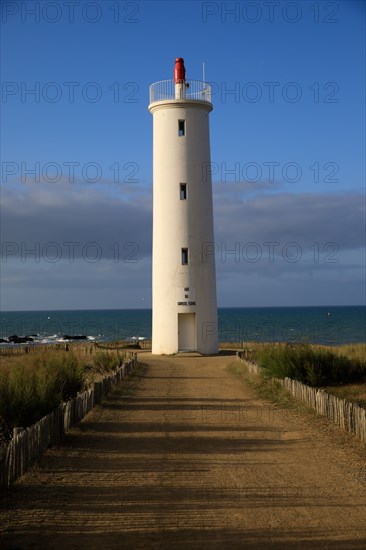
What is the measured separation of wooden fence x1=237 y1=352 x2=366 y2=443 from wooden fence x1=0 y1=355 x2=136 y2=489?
4.44 metres

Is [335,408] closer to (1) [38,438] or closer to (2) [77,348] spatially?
(1) [38,438]

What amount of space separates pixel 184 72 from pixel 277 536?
25.8m

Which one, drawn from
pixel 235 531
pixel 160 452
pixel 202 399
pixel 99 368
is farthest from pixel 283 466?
pixel 99 368

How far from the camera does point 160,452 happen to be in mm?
10266

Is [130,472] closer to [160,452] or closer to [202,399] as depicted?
[160,452]

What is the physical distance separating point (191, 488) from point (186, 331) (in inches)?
827

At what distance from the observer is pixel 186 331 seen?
95.9 feet

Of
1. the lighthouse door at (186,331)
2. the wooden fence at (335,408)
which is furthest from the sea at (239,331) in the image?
the wooden fence at (335,408)

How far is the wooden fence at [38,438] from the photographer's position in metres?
7.93

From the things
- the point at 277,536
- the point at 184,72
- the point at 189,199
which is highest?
the point at 184,72

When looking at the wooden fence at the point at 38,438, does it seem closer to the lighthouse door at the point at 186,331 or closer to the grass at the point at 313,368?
the grass at the point at 313,368

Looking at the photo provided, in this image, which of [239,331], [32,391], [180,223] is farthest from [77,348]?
[239,331]

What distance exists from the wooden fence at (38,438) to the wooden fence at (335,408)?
14.6ft

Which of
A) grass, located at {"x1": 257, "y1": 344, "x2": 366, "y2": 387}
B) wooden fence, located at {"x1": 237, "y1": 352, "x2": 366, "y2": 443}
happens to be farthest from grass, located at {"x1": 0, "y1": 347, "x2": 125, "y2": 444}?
grass, located at {"x1": 257, "y1": 344, "x2": 366, "y2": 387}
